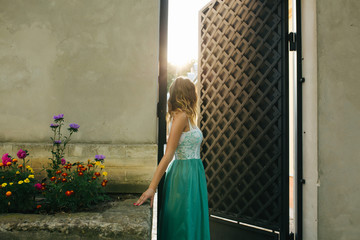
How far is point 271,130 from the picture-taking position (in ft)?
11.3

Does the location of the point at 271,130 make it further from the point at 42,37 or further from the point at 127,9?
the point at 42,37

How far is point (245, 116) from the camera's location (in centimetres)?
359

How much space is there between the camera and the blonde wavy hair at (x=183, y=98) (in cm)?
244

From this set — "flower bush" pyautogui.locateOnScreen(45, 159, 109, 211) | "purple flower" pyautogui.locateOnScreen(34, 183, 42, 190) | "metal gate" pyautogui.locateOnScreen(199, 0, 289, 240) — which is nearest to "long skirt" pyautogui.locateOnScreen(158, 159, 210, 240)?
"flower bush" pyautogui.locateOnScreen(45, 159, 109, 211)

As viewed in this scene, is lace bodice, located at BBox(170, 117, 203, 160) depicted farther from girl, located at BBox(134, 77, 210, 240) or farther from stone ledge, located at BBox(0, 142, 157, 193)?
stone ledge, located at BBox(0, 142, 157, 193)

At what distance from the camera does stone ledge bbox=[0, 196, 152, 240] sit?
5.51 feet

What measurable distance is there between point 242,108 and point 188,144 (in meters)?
1.45

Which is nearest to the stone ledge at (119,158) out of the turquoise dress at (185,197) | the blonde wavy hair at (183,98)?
the turquoise dress at (185,197)

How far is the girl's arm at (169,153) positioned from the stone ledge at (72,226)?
1.04 ft

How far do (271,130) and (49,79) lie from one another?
2610 millimetres

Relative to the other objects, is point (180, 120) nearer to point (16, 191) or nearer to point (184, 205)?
point (184, 205)

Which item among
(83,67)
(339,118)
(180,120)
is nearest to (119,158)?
(180,120)

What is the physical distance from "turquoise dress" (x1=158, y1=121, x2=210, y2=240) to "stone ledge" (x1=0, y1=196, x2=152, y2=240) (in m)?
0.53

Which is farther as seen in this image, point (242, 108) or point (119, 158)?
point (242, 108)
